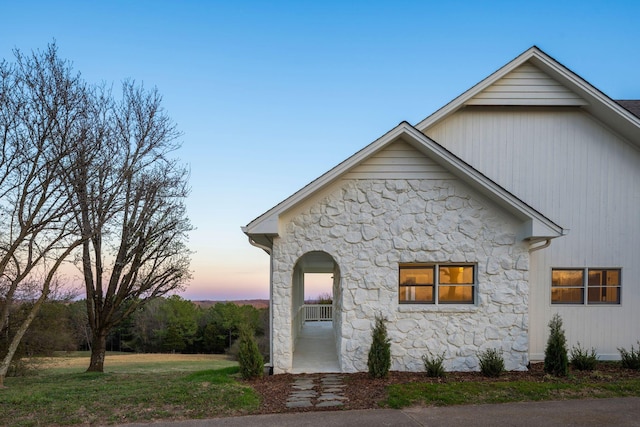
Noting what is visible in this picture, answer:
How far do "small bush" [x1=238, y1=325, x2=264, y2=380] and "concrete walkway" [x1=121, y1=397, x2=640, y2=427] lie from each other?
237 centimetres

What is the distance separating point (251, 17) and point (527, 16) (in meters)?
8.78

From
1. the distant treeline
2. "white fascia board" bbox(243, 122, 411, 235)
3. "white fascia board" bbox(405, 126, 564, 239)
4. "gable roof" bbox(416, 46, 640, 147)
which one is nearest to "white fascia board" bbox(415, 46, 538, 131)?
"gable roof" bbox(416, 46, 640, 147)

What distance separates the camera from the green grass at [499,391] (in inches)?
298

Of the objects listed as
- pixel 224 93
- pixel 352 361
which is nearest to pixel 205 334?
pixel 224 93

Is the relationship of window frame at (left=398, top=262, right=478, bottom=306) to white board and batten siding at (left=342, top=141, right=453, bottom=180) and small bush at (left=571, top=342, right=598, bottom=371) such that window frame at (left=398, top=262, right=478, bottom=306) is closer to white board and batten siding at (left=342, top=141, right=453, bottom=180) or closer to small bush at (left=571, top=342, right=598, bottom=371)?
white board and batten siding at (left=342, top=141, right=453, bottom=180)

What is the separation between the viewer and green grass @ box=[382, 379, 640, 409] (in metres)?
7.58

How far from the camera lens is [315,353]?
1159 cm

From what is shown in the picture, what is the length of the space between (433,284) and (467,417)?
11.9ft

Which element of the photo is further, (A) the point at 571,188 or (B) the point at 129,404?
(A) the point at 571,188

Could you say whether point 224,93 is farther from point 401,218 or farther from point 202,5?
point 401,218

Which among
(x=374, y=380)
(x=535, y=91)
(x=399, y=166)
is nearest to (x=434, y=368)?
(x=374, y=380)

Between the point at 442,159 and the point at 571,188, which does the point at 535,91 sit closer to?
the point at 571,188

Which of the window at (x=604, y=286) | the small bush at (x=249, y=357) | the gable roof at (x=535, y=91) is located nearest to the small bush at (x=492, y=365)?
the window at (x=604, y=286)

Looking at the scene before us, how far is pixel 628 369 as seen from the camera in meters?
9.88
